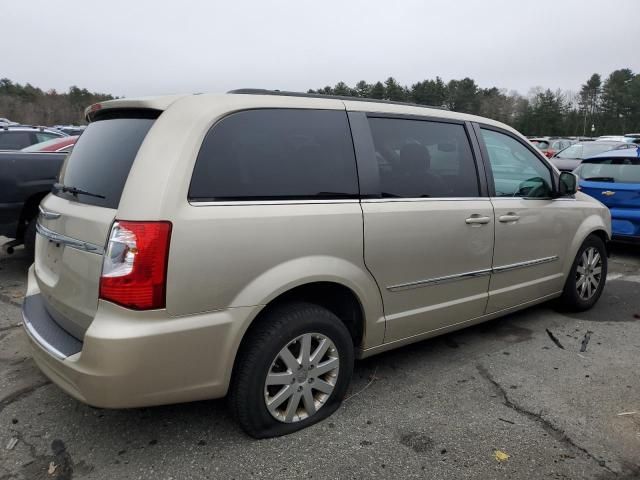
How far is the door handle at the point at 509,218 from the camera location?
3605 millimetres

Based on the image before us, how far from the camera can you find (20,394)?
3.05 m

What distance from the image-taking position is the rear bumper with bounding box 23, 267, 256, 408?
2.14 metres

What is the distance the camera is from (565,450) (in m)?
2.58

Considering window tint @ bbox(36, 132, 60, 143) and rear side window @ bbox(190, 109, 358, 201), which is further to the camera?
window tint @ bbox(36, 132, 60, 143)

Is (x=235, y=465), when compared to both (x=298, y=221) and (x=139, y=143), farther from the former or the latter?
(x=139, y=143)

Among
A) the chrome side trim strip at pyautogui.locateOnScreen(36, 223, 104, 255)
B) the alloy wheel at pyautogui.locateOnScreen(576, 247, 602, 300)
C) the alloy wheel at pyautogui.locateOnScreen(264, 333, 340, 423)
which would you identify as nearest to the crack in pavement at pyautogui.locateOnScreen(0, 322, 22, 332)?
the chrome side trim strip at pyautogui.locateOnScreen(36, 223, 104, 255)

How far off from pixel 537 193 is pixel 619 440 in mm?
1990

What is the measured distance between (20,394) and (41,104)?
7542cm

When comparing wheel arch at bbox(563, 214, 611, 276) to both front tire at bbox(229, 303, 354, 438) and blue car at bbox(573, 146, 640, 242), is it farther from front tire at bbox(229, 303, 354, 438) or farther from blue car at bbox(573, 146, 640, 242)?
front tire at bbox(229, 303, 354, 438)

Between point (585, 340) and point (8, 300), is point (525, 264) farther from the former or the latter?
point (8, 300)

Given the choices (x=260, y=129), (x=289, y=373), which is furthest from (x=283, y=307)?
(x=260, y=129)

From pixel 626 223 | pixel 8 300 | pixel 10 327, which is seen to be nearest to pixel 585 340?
pixel 626 223

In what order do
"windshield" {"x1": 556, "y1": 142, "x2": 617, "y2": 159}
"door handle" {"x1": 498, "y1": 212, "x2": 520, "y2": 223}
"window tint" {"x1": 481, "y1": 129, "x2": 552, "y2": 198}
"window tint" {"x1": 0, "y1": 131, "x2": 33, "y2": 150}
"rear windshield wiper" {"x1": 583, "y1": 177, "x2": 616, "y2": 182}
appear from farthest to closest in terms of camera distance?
"windshield" {"x1": 556, "y1": 142, "x2": 617, "y2": 159}
"window tint" {"x1": 0, "y1": 131, "x2": 33, "y2": 150}
"rear windshield wiper" {"x1": 583, "y1": 177, "x2": 616, "y2": 182}
"window tint" {"x1": 481, "y1": 129, "x2": 552, "y2": 198}
"door handle" {"x1": 498, "y1": 212, "x2": 520, "y2": 223}

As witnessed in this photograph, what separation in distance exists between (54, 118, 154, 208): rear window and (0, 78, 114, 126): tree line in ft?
197
